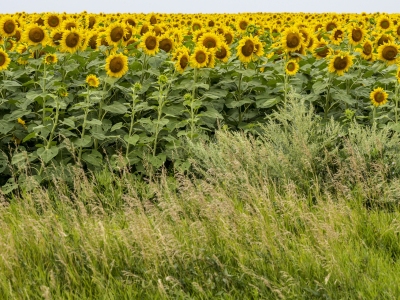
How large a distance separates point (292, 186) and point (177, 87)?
8.33ft

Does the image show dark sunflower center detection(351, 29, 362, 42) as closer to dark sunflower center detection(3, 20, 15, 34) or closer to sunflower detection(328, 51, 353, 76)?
sunflower detection(328, 51, 353, 76)

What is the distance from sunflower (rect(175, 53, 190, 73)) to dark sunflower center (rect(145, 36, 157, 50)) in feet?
1.21

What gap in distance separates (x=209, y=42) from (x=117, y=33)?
3.71ft

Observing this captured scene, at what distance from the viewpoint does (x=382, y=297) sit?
11.9 ft

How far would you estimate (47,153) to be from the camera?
642 cm

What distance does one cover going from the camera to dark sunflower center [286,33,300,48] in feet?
25.0

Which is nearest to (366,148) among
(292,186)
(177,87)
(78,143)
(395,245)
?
(292,186)

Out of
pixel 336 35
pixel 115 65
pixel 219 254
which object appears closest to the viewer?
pixel 219 254

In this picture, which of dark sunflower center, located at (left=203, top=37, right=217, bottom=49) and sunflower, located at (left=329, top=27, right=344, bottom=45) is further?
sunflower, located at (left=329, top=27, right=344, bottom=45)

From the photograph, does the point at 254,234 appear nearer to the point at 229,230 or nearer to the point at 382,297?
the point at 229,230

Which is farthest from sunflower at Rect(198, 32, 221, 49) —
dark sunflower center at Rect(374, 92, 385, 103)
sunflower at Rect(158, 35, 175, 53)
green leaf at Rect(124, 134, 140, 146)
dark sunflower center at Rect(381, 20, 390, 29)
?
dark sunflower center at Rect(381, 20, 390, 29)

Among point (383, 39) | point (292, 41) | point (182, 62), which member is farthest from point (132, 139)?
point (383, 39)

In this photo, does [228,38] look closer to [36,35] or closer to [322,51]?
[322,51]

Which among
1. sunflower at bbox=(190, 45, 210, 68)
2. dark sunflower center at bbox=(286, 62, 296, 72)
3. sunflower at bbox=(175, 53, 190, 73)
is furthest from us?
dark sunflower center at bbox=(286, 62, 296, 72)
